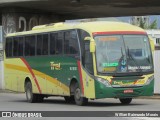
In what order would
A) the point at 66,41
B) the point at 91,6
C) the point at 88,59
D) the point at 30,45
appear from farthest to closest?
the point at 91,6
the point at 30,45
the point at 66,41
the point at 88,59

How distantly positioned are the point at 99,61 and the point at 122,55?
0.91m

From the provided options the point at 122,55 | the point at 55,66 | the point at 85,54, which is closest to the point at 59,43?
the point at 55,66

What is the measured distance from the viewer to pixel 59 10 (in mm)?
43438

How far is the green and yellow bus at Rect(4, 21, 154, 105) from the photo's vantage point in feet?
66.3

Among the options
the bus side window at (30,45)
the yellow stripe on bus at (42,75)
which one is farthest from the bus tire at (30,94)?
the bus side window at (30,45)

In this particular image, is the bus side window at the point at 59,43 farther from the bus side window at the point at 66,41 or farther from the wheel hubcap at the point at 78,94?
the wheel hubcap at the point at 78,94

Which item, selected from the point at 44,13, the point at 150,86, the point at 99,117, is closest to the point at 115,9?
the point at 44,13

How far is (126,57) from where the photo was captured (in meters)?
20.4

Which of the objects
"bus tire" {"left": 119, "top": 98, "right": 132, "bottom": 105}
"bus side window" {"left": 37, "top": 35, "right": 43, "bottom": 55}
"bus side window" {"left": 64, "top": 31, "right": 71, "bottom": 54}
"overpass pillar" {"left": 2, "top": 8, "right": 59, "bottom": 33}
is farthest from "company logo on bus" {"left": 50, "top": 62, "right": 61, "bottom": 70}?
"overpass pillar" {"left": 2, "top": 8, "right": 59, "bottom": 33}

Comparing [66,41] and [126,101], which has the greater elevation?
[66,41]

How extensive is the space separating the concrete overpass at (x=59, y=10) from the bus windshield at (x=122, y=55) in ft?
56.7

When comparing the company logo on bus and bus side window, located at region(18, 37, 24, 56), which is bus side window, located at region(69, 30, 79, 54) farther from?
bus side window, located at region(18, 37, 24, 56)

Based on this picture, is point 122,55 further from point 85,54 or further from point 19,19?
point 19,19

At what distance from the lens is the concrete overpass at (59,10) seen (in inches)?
1528
